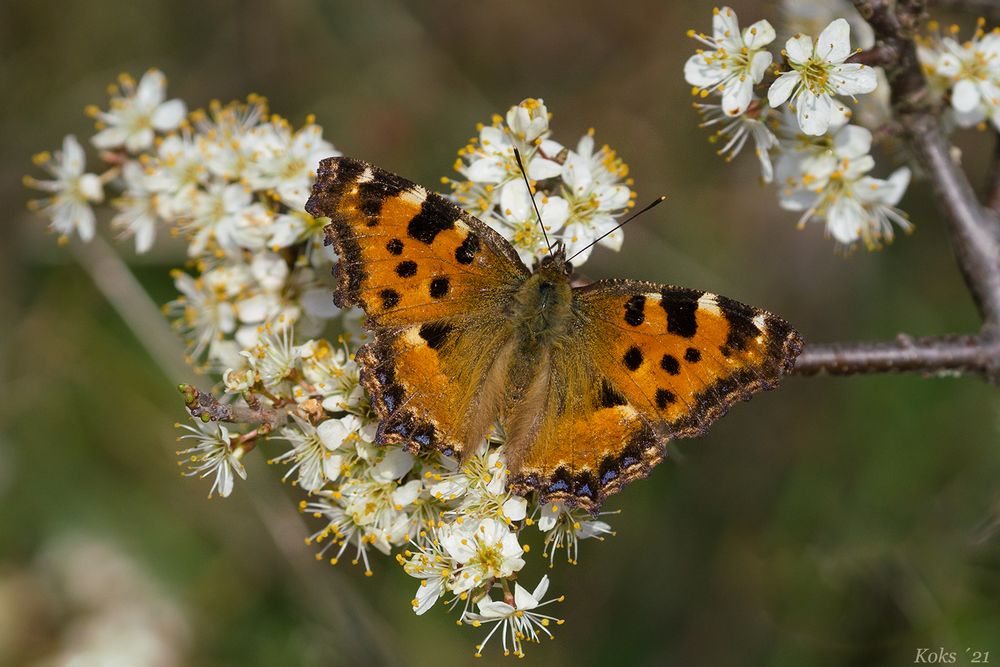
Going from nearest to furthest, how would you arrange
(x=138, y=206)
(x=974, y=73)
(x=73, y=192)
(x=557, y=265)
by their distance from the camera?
(x=557, y=265)
(x=974, y=73)
(x=138, y=206)
(x=73, y=192)

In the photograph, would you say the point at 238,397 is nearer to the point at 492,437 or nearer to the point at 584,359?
the point at 492,437

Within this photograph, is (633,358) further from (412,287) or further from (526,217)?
(412,287)

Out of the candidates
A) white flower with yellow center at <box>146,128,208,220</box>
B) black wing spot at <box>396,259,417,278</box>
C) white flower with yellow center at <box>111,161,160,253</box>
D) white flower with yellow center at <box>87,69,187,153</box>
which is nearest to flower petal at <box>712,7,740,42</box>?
black wing spot at <box>396,259,417,278</box>

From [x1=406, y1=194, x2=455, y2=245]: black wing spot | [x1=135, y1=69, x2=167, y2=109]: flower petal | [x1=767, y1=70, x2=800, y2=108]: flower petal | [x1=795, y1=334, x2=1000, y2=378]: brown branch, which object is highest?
[x1=135, y1=69, x2=167, y2=109]: flower petal

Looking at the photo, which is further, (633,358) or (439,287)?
(439,287)

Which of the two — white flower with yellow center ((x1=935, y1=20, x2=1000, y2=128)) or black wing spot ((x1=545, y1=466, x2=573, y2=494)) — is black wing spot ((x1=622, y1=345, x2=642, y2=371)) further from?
white flower with yellow center ((x1=935, y1=20, x2=1000, y2=128))

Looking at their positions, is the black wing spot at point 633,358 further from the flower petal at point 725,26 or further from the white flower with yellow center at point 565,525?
the flower petal at point 725,26
